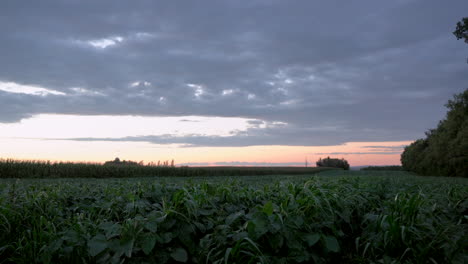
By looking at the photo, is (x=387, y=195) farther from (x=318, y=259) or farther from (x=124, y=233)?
(x=124, y=233)

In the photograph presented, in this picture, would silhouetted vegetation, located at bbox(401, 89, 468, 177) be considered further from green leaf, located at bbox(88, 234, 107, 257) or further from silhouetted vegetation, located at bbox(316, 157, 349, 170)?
silhouetted vegetation, located at bbox(316, 157, 349, 170)

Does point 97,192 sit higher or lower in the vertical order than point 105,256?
higher

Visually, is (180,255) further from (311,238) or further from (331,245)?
(331,245)

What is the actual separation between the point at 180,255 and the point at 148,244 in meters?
0.25

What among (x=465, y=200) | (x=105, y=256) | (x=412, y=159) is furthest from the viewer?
(x=412, y=159)

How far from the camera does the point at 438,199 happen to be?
3.69 meters

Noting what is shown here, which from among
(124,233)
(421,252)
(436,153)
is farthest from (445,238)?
(436,153)

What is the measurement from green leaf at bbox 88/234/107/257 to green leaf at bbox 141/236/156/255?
0.30m

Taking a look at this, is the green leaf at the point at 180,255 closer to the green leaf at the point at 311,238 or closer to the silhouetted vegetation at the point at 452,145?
the green leaf at the point at 311,238

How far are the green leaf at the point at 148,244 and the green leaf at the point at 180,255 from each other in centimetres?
17

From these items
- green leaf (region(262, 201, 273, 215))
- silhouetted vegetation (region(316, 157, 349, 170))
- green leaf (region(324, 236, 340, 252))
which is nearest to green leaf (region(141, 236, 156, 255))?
green leaf (region(262, 201, 273, 215))

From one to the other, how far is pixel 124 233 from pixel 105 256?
22cm

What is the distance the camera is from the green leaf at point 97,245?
2.27 m

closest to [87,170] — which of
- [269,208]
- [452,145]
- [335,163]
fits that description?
[269,208]
